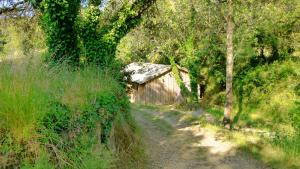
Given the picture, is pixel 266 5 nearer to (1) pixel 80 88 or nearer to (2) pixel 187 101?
(2) pixel 187 101

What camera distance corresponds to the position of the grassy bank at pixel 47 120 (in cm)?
420

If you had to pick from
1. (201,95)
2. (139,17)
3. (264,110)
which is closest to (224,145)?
(139,17)

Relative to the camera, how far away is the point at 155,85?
120ft

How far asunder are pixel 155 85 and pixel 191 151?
2509 cm

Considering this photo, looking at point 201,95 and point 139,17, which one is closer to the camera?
point 139,17

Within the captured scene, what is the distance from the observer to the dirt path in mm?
10016

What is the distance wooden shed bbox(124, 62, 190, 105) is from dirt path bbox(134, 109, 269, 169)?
20459mm

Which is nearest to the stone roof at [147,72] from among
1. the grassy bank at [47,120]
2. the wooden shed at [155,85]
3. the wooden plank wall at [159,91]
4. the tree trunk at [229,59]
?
the wooden shed at [155,85]

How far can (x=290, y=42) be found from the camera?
25.3 metres

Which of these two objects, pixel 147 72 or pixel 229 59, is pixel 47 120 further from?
pixel 147 72

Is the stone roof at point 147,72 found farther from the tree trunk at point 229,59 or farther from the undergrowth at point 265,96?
the tree trunk at point 229,59

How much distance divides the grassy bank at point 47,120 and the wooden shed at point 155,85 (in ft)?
97.4

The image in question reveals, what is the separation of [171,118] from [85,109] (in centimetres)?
1410

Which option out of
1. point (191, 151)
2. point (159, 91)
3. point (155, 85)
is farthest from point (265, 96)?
point (191, 151)
